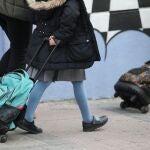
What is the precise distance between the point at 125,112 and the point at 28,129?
1.75 metres

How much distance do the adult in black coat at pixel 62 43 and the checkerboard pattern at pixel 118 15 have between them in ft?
6.82

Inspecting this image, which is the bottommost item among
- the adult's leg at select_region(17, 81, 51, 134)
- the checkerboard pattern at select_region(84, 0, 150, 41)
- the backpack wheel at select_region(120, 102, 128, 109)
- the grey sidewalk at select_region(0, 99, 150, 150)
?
the backpack wheel at select_region(120, 102, 128, 109)

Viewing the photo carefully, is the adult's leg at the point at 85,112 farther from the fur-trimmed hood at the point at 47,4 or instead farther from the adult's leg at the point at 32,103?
the fur-trimmed hood at the point at 47,4

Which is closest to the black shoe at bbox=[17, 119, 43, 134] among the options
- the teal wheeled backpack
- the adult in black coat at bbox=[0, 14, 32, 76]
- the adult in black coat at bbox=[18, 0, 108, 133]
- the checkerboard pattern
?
the adult in black coat at bbox=[18, 0, 108, 133]

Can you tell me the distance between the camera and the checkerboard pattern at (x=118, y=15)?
24.4ft

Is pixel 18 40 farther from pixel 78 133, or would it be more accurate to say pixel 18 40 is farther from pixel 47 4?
pixel 78 133

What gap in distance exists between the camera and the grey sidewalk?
504cm

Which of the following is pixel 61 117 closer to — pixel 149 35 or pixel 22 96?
pixel 22 96

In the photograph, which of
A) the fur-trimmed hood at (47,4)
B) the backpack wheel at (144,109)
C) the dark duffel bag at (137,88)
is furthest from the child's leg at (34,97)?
the backpack wheel at (144,109)

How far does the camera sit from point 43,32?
5.38 m

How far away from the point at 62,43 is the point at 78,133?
3.07 ft

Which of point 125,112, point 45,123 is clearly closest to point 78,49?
point 45,123

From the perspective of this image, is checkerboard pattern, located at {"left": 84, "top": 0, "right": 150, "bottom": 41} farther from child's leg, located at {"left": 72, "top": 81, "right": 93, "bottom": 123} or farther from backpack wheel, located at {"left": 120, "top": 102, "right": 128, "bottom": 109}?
child's leg, located at {"left": 72, "top": 81, "right": 93, "bottom": 123}

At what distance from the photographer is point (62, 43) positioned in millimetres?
5270
